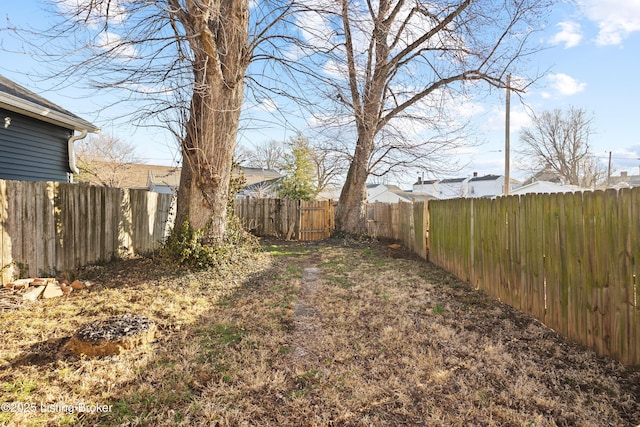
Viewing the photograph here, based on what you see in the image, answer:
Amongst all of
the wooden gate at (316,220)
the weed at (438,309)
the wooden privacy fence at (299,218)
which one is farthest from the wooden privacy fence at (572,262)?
the wooden gate at (316,220)

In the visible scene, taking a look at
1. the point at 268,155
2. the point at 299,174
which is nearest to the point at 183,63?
the point at 299,174

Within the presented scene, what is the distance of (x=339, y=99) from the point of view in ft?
24.3

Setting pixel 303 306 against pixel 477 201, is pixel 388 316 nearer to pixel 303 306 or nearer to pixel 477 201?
pixel 303 306

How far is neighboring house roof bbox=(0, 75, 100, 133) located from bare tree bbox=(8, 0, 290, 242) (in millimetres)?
2392

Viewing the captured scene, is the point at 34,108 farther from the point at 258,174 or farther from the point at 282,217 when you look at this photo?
the point at 258,174

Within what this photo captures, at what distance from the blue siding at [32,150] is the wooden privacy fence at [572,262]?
8549 millimetres

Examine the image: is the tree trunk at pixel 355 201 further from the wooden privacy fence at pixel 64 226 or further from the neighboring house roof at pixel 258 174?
the neighboring house roof at pixel 258 174

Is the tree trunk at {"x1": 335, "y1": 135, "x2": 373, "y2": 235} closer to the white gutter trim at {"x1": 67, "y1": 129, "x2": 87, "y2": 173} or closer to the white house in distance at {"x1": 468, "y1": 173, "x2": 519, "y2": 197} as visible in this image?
the white gutter trim at {"x1": 67, "y1": 129, "x2": 87, "y2": 173}

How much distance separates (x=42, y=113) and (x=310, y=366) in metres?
7.34

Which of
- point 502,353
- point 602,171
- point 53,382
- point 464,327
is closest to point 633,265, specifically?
point 502,353

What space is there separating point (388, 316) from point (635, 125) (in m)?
20.5

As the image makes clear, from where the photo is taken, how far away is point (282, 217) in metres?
11.6

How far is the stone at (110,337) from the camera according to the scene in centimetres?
259

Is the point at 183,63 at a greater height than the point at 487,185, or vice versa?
the point at 487,185
